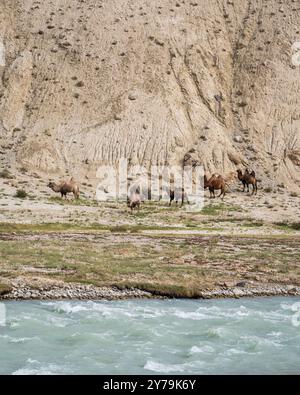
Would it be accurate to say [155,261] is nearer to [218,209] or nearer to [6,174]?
[218,209]

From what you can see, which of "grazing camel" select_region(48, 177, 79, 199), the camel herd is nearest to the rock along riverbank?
the camel herd

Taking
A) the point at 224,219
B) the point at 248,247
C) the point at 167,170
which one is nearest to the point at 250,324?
the point at 248,247

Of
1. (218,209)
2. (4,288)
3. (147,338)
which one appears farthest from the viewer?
(218,209)

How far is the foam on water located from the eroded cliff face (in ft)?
138

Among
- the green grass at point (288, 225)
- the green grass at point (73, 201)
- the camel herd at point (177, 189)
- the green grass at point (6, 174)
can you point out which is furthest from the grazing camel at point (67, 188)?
the green grass at point (288, 225)

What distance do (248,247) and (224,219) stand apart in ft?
40.0

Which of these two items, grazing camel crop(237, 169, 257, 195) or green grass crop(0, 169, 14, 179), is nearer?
green grass crop(0, 169, 14, 179)

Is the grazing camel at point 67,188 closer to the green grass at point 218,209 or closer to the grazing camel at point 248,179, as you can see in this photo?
the green grass at point 218,209

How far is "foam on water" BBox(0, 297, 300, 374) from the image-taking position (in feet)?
51.7

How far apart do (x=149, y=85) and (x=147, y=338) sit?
54.4m

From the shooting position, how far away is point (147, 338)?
1805 centimetres

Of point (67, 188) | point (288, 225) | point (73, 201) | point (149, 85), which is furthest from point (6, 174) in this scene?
point (288, 225)

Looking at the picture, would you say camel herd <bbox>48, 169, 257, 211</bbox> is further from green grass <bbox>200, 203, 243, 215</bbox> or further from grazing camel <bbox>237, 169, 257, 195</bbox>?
green grass <bbox>200, 203, 243, 215</bbox>

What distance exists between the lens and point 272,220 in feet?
160
